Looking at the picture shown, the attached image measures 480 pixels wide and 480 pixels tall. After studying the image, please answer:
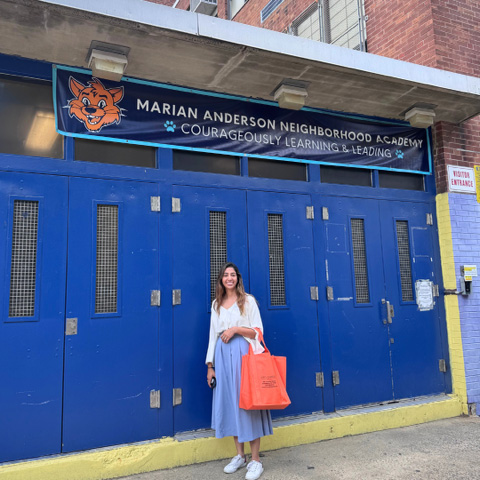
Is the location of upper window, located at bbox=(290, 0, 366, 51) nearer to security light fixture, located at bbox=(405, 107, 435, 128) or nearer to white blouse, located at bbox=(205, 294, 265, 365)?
security light fixture, located at bbox=(405, 107, 435, 128)

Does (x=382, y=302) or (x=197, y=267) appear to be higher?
(x=197, y=267)

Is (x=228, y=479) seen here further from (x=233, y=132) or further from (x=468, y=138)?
(x=468, y=138)

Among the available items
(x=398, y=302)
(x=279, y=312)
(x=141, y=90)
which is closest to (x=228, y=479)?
(x=279, y=312)

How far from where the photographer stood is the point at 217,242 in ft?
15.5

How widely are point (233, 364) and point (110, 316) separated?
4.09 feet

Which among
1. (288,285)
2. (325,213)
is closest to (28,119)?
(288,285)

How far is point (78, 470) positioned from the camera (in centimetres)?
374

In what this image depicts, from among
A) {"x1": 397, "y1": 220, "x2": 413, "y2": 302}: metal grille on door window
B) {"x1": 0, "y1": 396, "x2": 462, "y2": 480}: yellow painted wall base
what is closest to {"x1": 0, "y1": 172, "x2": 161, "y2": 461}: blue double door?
{"x1": 0, "y1": 396, "x2": 462, "y2": 480}: yellow painted wall base

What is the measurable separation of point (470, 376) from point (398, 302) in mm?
1336

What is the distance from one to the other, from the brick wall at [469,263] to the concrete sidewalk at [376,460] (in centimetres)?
79

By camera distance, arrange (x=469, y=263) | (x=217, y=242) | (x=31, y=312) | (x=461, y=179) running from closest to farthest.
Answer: (x=31, y=312), (x=217, y=242), (x=469, y=263), (x=461, y=179)

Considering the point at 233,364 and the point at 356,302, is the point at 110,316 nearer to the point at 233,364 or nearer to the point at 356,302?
the point at 233,364

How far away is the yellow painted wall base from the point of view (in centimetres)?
368

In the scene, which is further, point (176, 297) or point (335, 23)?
point (335, 23)
